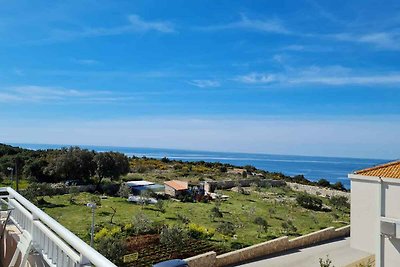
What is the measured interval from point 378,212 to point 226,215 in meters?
10.4

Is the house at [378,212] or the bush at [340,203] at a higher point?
the house at [378,212]

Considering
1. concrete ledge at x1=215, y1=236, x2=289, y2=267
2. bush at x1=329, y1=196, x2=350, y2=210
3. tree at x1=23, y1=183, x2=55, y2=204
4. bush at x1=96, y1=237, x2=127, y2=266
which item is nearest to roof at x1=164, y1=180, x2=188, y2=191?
tree at x1=23, y1=183, x2=55, y2=204

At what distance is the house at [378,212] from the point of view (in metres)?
8.15

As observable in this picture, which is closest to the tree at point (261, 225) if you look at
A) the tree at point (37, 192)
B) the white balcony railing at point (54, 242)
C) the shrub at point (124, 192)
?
the shrub at point (124, 192)

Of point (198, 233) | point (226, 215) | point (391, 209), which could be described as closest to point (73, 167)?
point (226, 215)

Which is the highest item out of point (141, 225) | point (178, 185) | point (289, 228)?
point (178, 185)

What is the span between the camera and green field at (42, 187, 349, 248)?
14.8 meters

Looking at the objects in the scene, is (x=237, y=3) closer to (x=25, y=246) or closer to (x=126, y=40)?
(x=126, y=40)

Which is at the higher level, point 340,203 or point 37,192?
point 37,192

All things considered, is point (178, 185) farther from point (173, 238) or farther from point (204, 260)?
point (204, 260)

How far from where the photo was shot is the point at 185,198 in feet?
74.4

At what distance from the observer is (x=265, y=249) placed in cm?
1341

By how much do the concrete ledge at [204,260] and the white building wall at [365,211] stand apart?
4162 mm

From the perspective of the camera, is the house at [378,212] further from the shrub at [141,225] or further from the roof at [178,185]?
the roof at [178,185]
